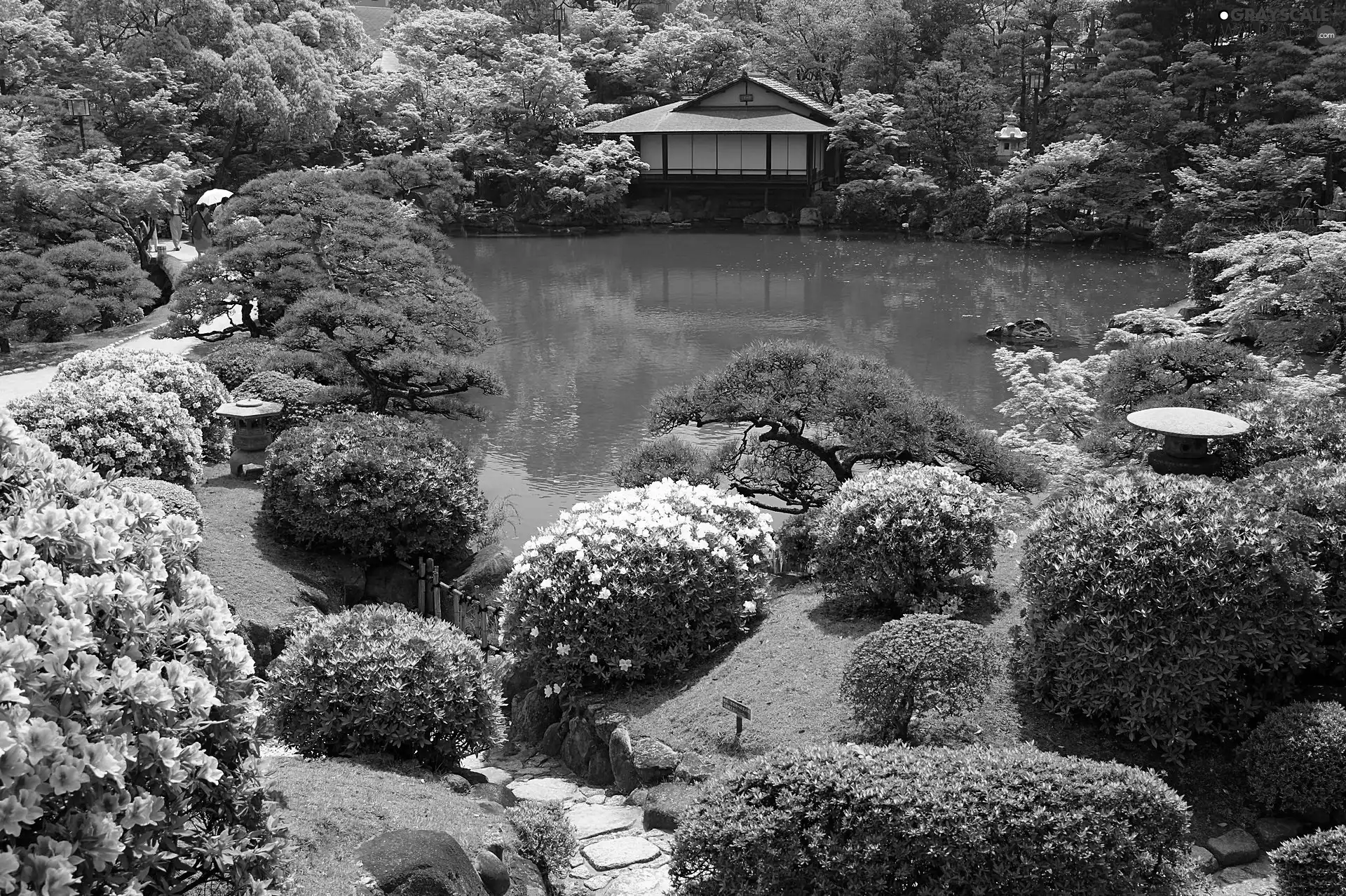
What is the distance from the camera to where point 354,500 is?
32.5 feet

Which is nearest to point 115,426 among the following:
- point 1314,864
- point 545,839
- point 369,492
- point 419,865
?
point 369,492

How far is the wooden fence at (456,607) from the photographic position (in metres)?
9.17

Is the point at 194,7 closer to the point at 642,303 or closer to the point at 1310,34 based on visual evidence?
the point at 642,303

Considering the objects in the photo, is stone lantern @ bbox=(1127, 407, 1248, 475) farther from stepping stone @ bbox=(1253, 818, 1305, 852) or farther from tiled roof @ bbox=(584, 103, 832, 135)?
tiled roof @ bbox=(584, 103, 832, 135)

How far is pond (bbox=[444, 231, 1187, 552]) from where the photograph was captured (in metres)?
16.0

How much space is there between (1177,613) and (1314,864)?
1326mm

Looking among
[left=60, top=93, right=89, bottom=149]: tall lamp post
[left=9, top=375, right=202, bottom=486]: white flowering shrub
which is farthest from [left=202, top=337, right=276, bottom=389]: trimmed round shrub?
[left=60, top=93, right=89, bottom=149]: tall lamp post

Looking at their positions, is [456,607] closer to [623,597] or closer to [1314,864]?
[623,597]

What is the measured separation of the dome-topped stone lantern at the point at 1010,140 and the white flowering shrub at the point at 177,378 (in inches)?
986

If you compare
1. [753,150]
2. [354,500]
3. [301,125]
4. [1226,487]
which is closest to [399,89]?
[301,125]

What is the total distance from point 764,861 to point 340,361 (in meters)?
9.65

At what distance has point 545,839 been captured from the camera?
5617mm

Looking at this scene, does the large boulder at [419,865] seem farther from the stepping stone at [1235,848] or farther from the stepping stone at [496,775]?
the stepping stone at [1235,848]

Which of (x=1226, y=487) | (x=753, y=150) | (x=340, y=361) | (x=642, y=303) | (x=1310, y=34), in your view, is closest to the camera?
(x=1226, y=487)
